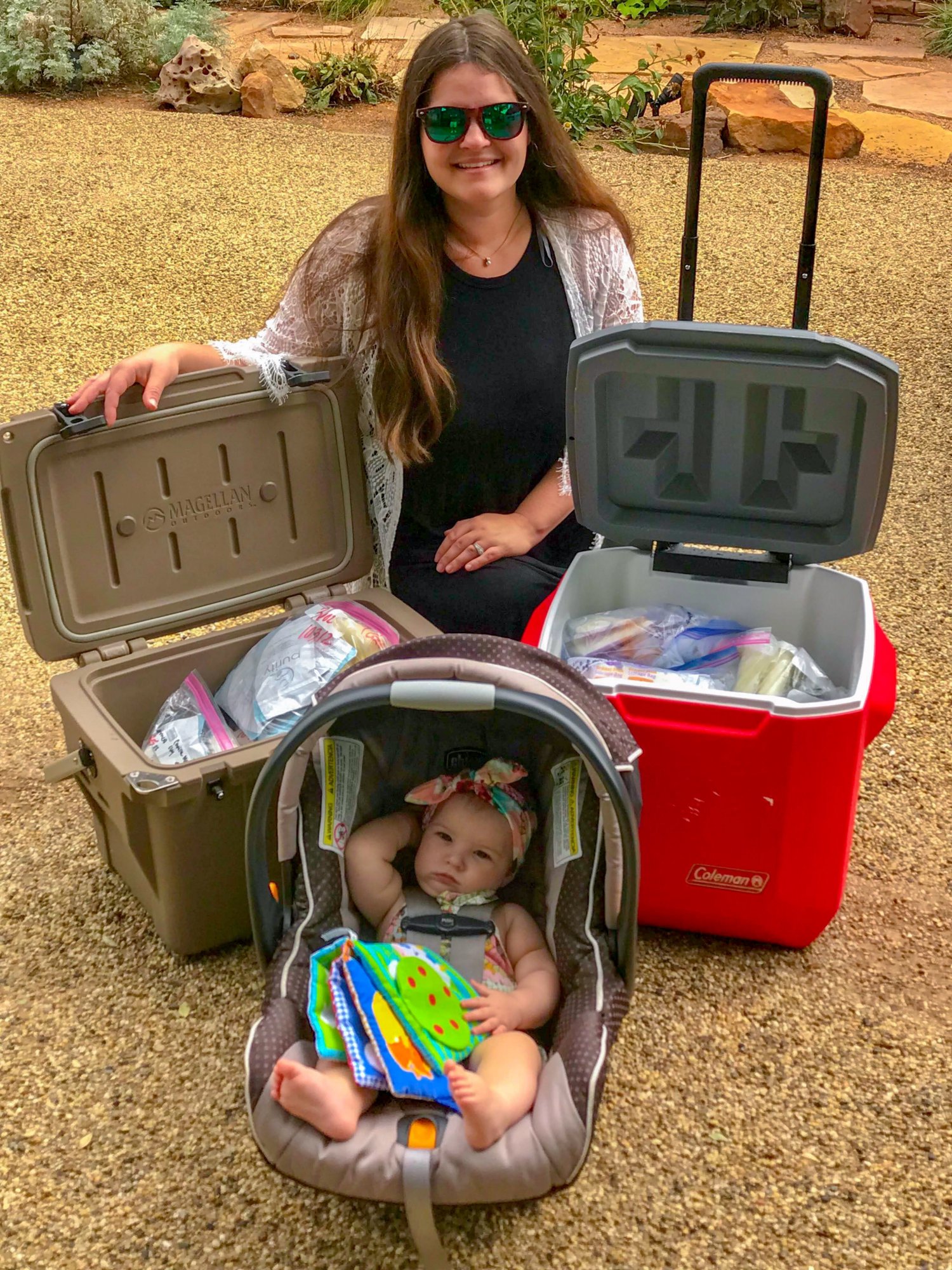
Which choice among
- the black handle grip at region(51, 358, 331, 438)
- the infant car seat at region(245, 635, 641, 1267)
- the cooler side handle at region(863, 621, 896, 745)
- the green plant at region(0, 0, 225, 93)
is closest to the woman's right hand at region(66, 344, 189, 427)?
the black handle grip at region(51, 358, 331, 438)

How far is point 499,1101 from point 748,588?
100 cm

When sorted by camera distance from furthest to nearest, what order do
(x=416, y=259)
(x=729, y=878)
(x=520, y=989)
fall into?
1. (x=416, y=259)
2. (x=729, y=878)
3. (x=520, y=989)

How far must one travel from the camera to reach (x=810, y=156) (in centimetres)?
182

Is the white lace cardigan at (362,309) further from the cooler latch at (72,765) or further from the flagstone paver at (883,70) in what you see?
the flagstone paver at (883,70)

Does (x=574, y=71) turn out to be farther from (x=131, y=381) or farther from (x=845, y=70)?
(x=131, y=381)

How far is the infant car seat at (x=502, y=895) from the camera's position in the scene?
1.40 meters

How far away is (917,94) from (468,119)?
579 centimetres

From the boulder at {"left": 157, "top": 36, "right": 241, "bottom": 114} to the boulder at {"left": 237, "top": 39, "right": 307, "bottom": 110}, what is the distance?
6.1 inches

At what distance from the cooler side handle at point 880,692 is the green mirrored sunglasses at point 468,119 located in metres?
1.03

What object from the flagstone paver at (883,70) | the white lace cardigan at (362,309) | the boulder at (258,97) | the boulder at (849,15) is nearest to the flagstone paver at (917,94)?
the flagstone paver at (883,70)

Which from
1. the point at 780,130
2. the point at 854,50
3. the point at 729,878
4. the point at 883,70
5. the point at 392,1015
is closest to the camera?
the point at 392,1015

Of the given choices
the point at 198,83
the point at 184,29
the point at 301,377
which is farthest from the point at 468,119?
the point at 184,29

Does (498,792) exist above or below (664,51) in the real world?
below

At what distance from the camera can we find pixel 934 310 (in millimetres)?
4543
